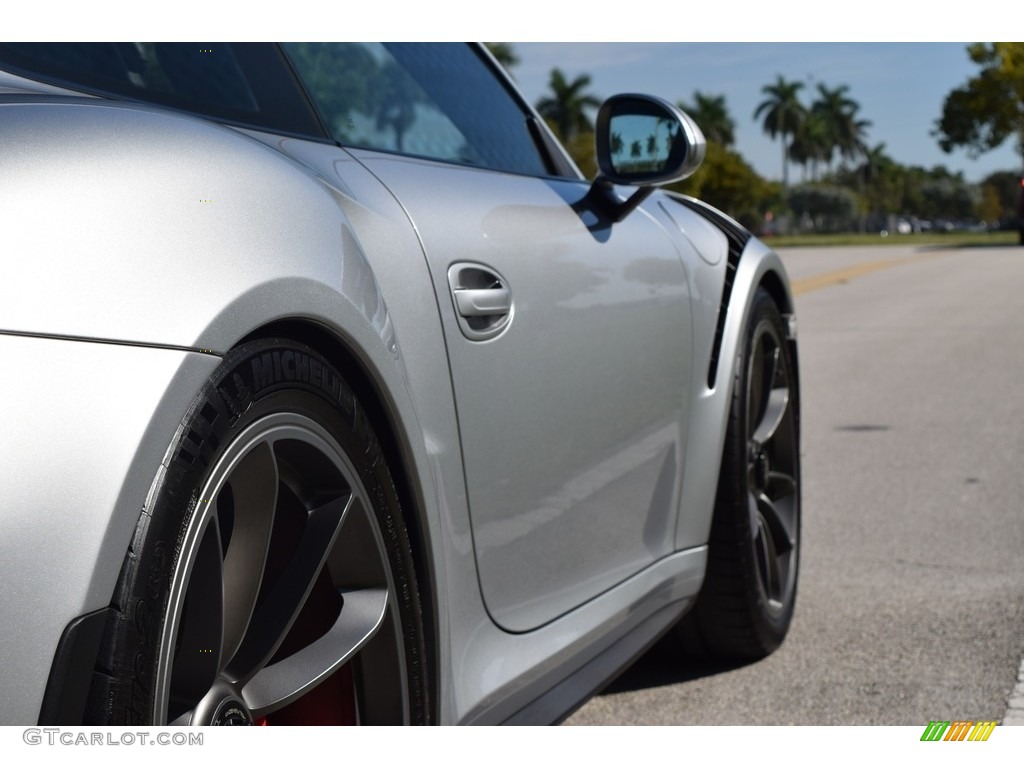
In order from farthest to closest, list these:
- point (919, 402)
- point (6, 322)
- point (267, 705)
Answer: point (919, 402)
point (267, 705)
point (6, 322)

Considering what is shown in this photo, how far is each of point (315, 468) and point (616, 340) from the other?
1.01 meters

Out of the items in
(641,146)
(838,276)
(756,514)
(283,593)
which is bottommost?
(838,276)

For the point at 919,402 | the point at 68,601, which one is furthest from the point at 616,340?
the point at 919,402

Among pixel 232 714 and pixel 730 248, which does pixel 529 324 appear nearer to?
pixel 232 714

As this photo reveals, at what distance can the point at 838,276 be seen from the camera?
25.0 meters

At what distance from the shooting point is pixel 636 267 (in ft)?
8.67

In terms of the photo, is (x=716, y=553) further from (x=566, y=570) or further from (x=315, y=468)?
(x=315, y=468)

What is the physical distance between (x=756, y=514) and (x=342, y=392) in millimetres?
1913

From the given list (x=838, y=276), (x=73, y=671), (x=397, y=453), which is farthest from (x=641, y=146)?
(x=838, y=276)

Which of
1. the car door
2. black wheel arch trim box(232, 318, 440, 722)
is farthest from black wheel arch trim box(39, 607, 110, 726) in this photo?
the car door

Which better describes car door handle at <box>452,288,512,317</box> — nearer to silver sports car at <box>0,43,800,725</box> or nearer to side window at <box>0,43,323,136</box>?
silver sports car at <box>0,43,800,725</box>

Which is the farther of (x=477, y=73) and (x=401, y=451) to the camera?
(x=477, y=73)

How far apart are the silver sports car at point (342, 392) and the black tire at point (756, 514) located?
19 millimetres

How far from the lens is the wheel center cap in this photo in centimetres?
142
